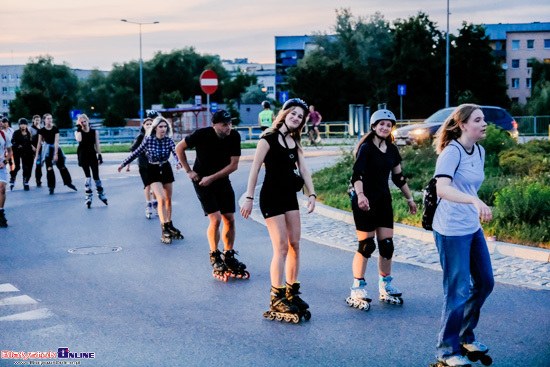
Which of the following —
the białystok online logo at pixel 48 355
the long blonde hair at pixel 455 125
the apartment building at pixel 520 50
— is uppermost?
the apartment building at pixel 520 50

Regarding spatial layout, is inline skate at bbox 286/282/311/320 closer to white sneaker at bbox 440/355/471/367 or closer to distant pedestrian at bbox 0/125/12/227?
white sneaker at bbox 440/355/471/367

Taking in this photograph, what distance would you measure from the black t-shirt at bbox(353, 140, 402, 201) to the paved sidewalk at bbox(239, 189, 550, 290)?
1.87 metres

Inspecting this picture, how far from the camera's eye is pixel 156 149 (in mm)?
11086

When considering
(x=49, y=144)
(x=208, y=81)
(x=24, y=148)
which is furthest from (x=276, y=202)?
(x=208, y=81)

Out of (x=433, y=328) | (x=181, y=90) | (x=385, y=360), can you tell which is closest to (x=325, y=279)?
(x=433, y=328)

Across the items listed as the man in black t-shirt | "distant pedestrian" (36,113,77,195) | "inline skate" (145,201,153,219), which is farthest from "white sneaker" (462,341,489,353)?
"distant pedestrian" (36,113,77,195)

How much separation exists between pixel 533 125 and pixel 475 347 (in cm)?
4168

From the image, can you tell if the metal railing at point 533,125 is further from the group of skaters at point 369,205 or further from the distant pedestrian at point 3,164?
the group of skaters at point 369,205

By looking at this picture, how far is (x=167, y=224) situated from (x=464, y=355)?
6.16 meters

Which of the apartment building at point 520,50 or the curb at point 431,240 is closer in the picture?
the curb at point 431,240

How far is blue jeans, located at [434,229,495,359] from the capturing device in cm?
497

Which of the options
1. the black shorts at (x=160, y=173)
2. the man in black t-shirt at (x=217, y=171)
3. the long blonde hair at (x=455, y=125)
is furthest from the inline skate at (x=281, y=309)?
the black shorts at (x=160, y=173)

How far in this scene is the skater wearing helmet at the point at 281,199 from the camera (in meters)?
6.44

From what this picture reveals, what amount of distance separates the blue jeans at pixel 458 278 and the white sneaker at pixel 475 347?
11 cm
